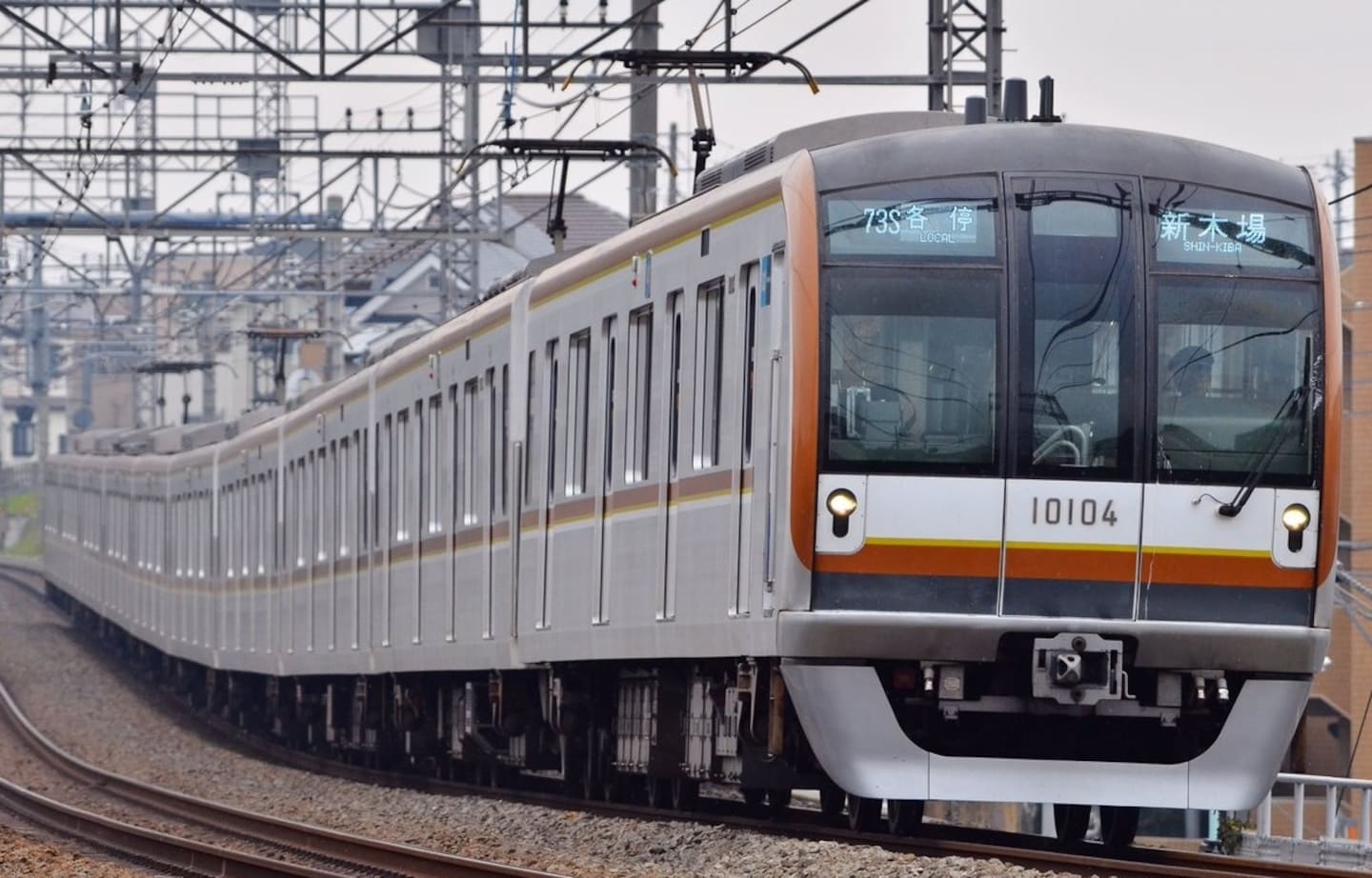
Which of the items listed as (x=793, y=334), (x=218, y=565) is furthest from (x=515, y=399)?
(x=218, y=565)

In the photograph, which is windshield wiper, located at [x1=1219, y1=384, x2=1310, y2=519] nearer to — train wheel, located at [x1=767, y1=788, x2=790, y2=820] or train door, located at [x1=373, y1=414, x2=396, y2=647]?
train wheel, located at [x1=767, y1=788, x2=790, y2=820]

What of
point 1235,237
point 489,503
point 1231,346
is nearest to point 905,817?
point 1231,346

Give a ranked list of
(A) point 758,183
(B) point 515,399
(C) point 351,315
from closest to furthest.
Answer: (A) point 758,183, (B) point 515,399, (C) point 351,315

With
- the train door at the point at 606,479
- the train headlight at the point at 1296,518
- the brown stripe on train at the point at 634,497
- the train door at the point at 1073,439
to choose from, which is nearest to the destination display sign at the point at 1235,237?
the train door at the point at 1073,439

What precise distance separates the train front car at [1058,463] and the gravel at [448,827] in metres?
0.51

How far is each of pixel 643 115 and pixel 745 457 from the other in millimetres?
11948

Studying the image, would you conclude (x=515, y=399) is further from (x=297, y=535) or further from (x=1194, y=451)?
(x=297, y=535)

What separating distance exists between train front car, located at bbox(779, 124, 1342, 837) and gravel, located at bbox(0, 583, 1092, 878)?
512mm

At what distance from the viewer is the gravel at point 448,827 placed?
411 inches

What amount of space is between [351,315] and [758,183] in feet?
237

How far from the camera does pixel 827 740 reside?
10289 millimetres

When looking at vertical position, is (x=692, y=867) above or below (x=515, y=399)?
below

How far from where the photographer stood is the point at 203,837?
54.0 ft

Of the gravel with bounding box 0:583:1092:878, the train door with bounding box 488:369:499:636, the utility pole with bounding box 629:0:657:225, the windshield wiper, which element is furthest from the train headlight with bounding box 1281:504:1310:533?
the utility pole with bounding box 629:0:657:225
